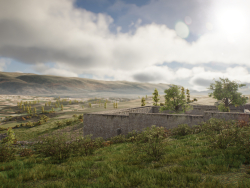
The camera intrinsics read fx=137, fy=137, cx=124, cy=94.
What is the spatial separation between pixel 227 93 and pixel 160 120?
14.0 m

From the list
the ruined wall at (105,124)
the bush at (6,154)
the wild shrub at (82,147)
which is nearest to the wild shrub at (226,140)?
the wild shrub at (82,147)

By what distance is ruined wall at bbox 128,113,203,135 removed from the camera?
48.8 feet

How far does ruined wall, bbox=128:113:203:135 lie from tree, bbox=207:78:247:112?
10.8m

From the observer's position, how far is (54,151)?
8.08 meters

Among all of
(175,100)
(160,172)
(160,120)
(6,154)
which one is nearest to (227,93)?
(175,100)

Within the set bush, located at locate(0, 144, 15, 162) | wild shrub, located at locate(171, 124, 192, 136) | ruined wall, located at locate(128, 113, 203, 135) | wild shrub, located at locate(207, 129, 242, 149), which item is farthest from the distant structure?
bush, located at locate(0, 144, 15, 162)

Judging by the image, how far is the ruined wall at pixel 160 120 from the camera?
14860 millimetres

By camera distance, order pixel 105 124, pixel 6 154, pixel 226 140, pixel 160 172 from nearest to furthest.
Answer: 1. pixel 160 172
2. pixel 226 140
3. pixel 6 154
4. pixel 105 124

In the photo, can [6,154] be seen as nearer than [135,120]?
Yes

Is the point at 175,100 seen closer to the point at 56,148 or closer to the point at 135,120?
the point at 135,120

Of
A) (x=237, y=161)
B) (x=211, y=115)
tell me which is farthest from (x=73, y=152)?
(x=211, y=115)

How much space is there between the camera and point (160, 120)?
52.6ft

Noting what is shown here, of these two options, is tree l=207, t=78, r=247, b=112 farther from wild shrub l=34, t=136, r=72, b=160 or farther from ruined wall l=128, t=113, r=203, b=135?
wild shrub l=34, t=136, r=72, b=160

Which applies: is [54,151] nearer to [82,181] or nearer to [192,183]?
[82,181]
